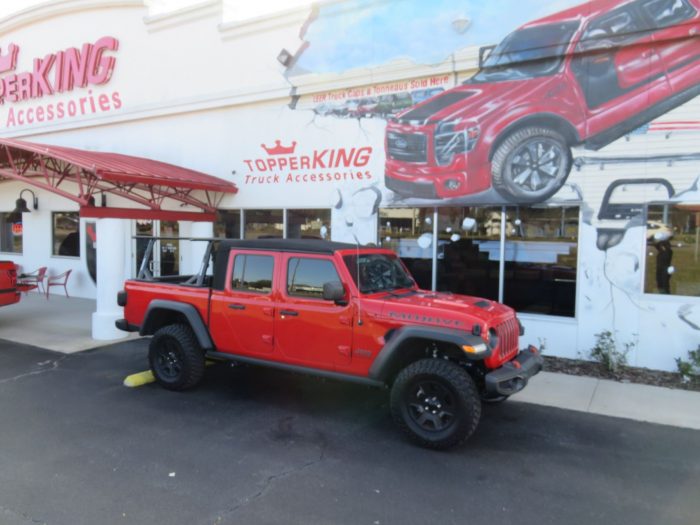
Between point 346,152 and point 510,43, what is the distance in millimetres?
3364

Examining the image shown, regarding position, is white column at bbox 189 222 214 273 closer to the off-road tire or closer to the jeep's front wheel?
the off-road tire

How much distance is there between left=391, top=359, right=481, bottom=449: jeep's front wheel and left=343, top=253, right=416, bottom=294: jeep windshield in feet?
3.41

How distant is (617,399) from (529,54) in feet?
17.1

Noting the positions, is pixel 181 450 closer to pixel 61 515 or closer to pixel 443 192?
pixel 61 515

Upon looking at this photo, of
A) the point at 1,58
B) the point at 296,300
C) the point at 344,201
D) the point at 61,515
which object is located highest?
the point at 1,58

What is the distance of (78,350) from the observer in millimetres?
8219

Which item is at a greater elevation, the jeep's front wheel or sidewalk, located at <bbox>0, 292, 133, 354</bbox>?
the jeep's front wheel

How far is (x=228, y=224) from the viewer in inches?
455

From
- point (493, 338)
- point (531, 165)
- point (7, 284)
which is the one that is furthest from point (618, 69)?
point (7, 284)

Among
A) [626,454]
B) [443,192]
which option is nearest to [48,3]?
[443,192]

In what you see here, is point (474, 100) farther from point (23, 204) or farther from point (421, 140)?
point (23, 204)

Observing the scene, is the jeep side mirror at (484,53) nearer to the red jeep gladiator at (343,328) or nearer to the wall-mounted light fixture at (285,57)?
the wall-mounted light fixture at (285,57)

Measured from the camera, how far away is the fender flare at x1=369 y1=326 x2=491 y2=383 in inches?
176

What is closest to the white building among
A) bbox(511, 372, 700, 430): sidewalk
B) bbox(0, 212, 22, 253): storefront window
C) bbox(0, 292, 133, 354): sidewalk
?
bbox(0, 292, 133, 354): sidewalk
